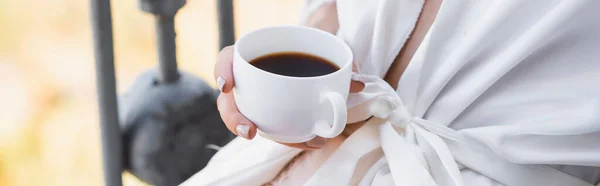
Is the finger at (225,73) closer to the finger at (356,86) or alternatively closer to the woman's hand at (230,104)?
the woman's hand at (230,104)

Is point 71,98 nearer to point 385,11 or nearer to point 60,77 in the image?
point 60,77

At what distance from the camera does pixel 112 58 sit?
0.93 meters

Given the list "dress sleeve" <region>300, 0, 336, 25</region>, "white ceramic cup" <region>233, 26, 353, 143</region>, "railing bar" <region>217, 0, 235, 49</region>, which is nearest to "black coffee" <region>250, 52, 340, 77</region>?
"white ceramic cup" <region>233, 26, 353, 143</region>

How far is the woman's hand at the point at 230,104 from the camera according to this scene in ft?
1.91

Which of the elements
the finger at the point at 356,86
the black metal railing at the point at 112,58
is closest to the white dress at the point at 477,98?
the finger at the point at 356,86

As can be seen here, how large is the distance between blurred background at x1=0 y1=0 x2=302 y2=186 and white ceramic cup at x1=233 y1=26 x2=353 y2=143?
0.57 meters

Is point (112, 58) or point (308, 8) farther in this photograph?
point (112, 58)

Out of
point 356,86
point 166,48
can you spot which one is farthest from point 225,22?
point 356,86

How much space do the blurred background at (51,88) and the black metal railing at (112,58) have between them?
0.09 meters

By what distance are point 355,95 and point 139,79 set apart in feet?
1.82

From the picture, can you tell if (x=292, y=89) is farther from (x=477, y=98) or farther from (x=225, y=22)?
(x=225, y=22)

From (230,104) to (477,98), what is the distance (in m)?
0.26

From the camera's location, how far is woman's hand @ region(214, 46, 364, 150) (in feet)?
1.91

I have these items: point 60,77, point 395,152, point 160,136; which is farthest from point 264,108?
point 60,77
